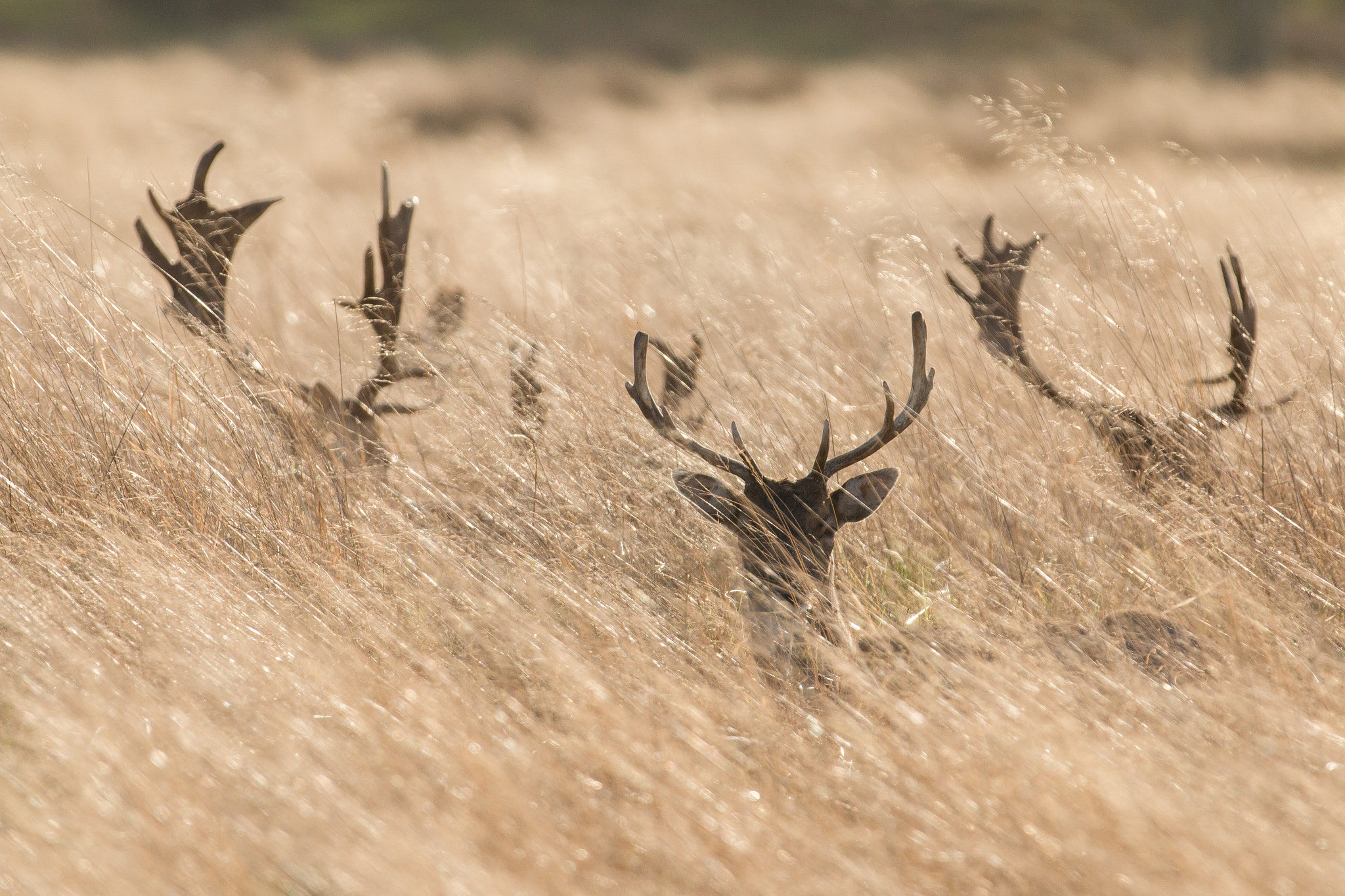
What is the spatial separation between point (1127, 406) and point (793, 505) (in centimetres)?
154

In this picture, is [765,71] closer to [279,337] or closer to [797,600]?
[279,337]

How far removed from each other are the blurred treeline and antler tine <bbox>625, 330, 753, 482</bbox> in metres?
22.5

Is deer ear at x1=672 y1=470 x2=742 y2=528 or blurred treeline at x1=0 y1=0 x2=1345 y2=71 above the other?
blurred treeline at x1=0 y1=0 x2=1345 y2=71

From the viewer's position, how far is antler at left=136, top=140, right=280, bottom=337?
4488 mm

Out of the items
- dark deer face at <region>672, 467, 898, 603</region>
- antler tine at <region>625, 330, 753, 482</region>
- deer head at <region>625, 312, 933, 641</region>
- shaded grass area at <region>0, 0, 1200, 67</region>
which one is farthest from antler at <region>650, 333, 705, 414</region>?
shaded grass area at <region>0, 0, 1200, 67</region>

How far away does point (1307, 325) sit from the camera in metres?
4.96

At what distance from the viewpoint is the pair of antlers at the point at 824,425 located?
11.0ft

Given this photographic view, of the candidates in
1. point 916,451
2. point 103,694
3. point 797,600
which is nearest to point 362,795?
point 103,694

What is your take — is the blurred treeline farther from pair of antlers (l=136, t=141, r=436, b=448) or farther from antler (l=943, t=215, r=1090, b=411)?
antler (l=943, t=215, r=1090, b=411)

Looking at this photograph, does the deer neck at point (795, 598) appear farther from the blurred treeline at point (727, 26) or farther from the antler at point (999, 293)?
the blurred treeline at point (727, 26)

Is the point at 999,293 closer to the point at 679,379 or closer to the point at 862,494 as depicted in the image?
the point at 679,379

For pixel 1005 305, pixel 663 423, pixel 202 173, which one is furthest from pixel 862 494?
pixel 202 173

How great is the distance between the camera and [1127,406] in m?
4.20

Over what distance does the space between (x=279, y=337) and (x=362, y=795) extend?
13.5 feet
